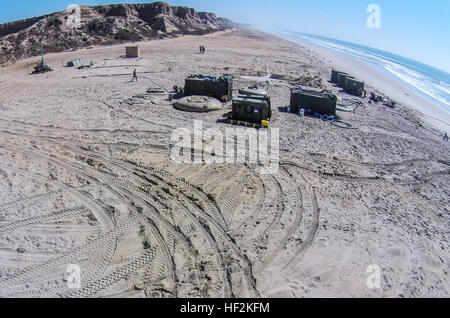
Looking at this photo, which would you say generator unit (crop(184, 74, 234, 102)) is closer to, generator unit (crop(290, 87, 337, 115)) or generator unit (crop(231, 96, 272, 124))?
generator unit (crop(231, 96, 272, 124))

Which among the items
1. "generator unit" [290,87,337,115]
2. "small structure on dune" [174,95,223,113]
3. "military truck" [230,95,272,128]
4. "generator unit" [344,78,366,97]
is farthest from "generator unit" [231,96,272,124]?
"generator unit" [344,78,366,97]

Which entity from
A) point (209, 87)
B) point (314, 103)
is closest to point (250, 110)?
point (209, 87)

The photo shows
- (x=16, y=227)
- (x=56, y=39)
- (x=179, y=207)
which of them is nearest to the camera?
(x=16, y=227)

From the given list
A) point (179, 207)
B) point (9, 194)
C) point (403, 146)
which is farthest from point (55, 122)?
point (403, 146)

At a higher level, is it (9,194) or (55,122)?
(55,122)

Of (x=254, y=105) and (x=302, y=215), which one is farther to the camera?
(x=254, y=105)

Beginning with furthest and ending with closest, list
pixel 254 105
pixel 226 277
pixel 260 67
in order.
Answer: pixel 260 67, pixel 254 105, pixel 226 277
